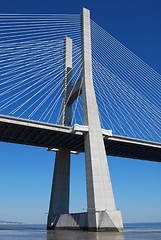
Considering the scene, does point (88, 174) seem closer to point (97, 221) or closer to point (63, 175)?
point (97, 221)

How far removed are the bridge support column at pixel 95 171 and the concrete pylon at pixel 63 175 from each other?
14.9ft

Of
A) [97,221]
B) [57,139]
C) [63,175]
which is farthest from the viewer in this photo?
[63,175]

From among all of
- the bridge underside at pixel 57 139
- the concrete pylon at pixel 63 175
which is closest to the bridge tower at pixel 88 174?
the concrete pylon at pixel 63 175

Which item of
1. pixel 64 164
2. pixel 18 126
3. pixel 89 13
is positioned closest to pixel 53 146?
pixel 64 164

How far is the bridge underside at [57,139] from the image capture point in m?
26.6

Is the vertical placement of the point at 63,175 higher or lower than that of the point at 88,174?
higher

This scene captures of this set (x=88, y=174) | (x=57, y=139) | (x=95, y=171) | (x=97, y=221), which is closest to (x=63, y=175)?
(x=57, y=139)

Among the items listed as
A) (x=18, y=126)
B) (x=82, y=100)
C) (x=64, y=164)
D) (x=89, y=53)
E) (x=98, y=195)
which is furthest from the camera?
(x=64, y=164)

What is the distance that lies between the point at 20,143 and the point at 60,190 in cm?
633

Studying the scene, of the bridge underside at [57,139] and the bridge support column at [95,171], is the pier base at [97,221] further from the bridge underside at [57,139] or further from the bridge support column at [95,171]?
the bridge underside at [57,139]

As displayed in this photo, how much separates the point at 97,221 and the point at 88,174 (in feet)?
13.4

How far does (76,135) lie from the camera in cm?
2862

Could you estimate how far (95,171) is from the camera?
2531 centimetres

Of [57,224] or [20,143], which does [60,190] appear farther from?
[20,143]
